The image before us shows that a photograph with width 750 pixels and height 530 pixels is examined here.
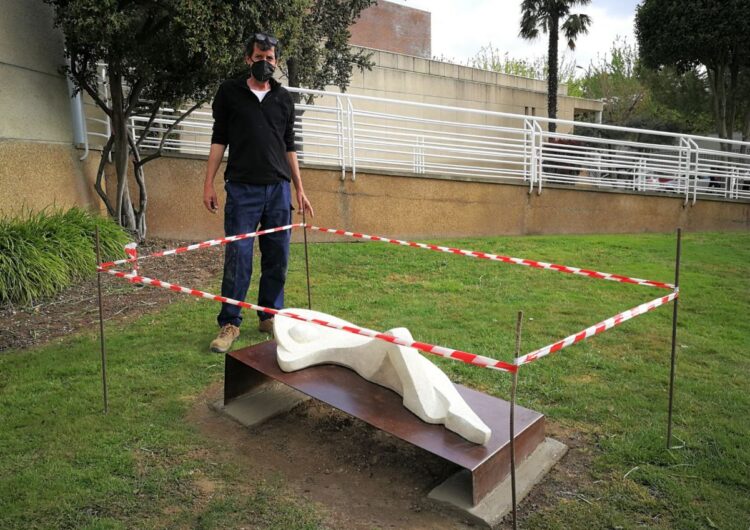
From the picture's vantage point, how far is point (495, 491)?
8.97 feet

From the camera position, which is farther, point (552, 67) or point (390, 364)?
point (552, 67)

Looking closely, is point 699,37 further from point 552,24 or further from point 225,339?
point 225,339

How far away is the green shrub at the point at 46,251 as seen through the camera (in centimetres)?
557

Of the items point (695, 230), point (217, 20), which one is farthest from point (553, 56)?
point (217, 20)

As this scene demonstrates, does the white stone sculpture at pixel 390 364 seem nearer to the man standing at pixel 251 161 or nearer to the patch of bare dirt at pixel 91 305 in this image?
the man standing at pixel 251 161

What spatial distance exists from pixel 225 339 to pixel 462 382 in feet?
5.98

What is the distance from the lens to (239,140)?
14.0ft

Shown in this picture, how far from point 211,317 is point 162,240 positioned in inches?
147

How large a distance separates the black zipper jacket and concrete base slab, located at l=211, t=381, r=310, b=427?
4.97 feet

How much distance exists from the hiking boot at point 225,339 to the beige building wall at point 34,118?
358cm

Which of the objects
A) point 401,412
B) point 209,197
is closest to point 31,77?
point 209,197

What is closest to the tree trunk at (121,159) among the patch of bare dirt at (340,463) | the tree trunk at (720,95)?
the patch of bare dirt at (340,463)

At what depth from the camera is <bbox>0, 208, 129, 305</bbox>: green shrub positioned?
557 centimetres

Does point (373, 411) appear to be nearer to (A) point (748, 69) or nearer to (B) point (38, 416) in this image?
(B) point (38, 416)
